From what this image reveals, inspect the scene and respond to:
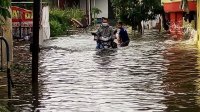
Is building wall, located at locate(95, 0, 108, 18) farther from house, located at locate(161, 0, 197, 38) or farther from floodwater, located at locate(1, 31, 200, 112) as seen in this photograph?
floodwater, located at locate(1, 31, 200, 112)

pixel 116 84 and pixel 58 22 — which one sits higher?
pixel 58 22

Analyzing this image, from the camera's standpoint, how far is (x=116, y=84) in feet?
49.0

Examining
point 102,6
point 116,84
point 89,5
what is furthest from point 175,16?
point 102,6

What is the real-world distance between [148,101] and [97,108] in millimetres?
1209

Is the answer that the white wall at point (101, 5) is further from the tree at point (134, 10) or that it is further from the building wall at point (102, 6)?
the tree at point (134, 10)

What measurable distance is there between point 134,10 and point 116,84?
2874 centimetres

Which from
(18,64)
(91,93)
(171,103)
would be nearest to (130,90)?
(91,93)

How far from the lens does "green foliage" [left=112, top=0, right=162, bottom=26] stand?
1708 inches

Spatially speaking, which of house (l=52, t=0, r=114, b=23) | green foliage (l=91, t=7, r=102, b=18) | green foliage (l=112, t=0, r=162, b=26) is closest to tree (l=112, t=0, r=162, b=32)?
green foliage (l=112, t=0, r=162, b=26)

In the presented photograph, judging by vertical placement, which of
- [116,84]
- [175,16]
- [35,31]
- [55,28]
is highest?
[35,31]

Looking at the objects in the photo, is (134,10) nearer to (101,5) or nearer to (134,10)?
(134,10)

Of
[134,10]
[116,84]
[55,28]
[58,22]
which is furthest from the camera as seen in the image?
[58,22]

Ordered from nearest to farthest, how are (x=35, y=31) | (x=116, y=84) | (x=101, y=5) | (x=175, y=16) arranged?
(x=35, y=31) → (x=116, y=84) → (x=175, y=16) → (x=101, y=5)

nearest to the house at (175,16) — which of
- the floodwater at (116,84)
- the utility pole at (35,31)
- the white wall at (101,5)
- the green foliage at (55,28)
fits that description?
the green foliage at (55,28)
